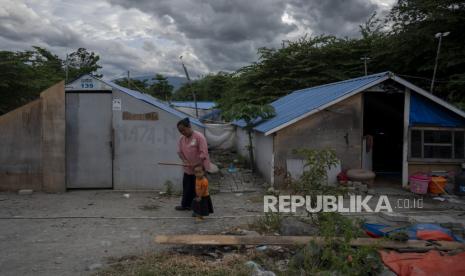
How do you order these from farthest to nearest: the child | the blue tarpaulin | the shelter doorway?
the shelter doorway
the blue tarpaulin
the child

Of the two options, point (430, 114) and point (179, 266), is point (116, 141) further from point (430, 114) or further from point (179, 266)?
point (430, 114)

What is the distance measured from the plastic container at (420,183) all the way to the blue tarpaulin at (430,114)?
1.68 metres

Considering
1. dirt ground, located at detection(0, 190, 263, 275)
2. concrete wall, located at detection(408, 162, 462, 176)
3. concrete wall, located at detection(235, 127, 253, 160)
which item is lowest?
dirt ground, located at detection(0, 190, 263, 275)

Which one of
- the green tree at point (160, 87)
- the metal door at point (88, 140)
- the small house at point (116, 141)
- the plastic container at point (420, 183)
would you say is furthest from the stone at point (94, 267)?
the green tree at point (160, 87)

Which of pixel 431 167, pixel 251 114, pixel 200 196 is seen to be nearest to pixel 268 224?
pixel 200 196

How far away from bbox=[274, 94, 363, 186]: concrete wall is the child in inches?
159

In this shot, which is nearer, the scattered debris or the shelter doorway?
the scattered debris

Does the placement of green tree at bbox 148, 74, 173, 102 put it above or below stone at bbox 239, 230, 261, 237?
above

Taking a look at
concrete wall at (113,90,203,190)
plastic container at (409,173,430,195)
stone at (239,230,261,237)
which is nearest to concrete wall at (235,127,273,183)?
concrete wall at (113,90,203,190)

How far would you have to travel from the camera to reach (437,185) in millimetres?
10445

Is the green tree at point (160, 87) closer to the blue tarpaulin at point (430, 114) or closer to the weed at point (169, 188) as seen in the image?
the weed at point (169, 188)

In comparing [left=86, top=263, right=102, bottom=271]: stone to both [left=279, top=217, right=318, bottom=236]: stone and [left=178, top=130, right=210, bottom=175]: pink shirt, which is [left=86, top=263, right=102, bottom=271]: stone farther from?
[left=178, top=130, right=210, bottom=175]: pink shirt

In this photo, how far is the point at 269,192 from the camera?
33.8ft

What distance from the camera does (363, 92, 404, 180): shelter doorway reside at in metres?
14.7
